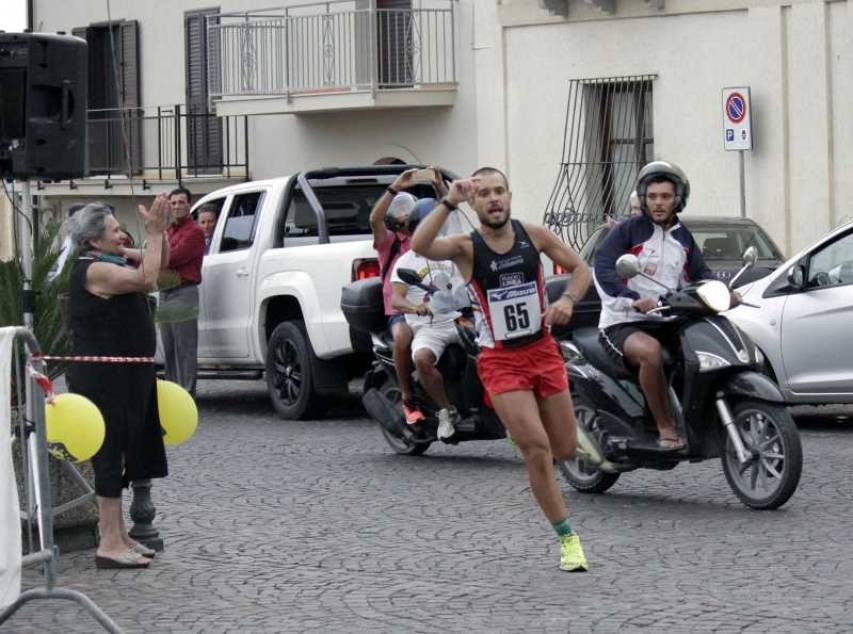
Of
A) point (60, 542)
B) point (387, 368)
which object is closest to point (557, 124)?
point (387, 368)

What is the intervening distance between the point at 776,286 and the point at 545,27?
12.0 m

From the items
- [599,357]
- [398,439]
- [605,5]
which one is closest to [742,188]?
[605,5]

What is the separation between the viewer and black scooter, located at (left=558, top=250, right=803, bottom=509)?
1066 cm

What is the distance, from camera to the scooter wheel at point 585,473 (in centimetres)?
1164

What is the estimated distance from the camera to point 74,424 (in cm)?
841

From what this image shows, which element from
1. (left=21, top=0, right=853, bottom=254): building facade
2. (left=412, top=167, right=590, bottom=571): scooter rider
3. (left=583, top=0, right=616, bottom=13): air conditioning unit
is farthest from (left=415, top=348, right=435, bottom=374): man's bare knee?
(left=583, top=0, right=616, bottom=13): air conditioning unit

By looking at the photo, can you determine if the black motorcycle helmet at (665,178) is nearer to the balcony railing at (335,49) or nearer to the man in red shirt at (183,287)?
the man in red shirt at (183,287)

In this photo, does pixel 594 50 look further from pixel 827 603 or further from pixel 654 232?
pixel 827 603

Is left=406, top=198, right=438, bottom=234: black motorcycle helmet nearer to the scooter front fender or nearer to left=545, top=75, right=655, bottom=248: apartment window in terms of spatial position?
the scooter front fender

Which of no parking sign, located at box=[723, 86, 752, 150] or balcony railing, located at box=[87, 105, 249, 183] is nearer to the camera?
no parking sign, located at box=[723, 86, 752, 150]

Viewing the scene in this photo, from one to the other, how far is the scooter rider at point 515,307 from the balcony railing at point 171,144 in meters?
21.4

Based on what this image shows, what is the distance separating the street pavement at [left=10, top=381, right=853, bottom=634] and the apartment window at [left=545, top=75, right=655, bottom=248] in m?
12.1

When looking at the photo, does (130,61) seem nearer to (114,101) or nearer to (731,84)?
(114,101)

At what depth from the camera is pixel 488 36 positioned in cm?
2709
